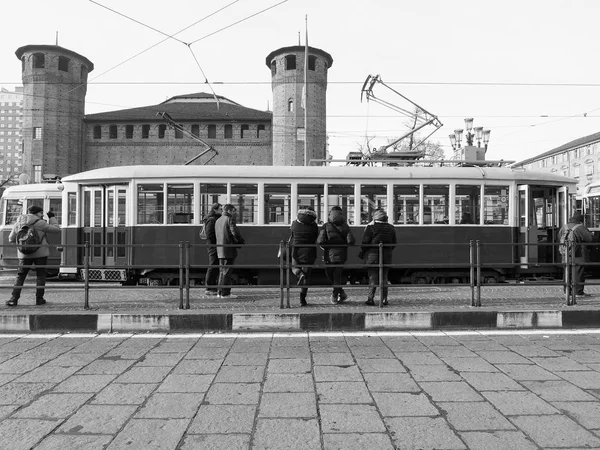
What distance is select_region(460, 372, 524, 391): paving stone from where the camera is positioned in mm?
3996

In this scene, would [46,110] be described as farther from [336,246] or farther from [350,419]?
[350,419]

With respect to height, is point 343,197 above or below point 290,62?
below

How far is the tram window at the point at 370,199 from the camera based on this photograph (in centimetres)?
1080

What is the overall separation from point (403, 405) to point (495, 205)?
8.57 meters

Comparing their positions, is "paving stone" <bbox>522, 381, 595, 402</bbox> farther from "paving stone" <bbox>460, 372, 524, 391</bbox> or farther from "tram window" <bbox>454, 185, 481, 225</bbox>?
"tram window" <bbox>454, 185, 481, 225</bbox>

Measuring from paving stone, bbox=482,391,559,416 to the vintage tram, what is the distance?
6587 millimetres

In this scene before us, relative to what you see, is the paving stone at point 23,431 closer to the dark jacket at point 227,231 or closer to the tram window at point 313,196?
the dark jacket at point 227,231

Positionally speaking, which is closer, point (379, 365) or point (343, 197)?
point (379, 365)

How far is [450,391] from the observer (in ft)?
12.9

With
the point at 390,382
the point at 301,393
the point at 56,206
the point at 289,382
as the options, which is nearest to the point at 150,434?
the point at 301,393

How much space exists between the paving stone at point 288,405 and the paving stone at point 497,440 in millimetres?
1083

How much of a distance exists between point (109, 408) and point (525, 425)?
3.05 meters

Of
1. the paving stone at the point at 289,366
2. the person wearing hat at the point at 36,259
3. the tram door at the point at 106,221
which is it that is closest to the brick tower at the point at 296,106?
the tram door at the point at 106,221

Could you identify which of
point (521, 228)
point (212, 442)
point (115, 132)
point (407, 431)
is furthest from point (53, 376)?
point (115, 132)
